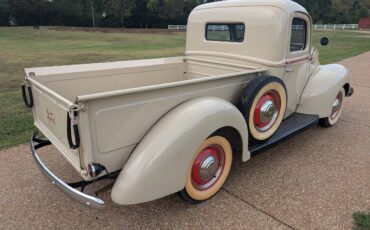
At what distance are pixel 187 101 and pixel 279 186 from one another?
1467mm

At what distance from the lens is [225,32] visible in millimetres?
4316

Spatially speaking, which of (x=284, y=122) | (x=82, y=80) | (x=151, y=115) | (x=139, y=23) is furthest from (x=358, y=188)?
(x=139, y=23)

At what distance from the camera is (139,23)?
181 ft

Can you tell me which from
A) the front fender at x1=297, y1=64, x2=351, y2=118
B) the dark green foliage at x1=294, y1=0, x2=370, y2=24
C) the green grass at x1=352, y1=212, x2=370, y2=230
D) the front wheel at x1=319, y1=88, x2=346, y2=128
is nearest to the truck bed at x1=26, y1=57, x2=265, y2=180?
the front fender at x1=297, y1=64, x2=351, y2=118

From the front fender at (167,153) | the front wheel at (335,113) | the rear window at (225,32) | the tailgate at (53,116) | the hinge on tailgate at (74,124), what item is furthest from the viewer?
the front wheel at (335,113)

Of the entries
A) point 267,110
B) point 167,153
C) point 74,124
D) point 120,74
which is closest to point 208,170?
point 167,153

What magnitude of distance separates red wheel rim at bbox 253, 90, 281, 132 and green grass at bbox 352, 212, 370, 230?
1.26 meters

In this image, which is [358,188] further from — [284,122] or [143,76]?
[143,76]

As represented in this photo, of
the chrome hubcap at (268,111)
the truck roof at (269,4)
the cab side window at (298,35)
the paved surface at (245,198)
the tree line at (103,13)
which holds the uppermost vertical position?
the tree line at (103,13)

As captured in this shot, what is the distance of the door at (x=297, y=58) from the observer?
13.1 ft

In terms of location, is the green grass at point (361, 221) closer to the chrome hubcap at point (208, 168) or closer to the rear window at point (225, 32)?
the chrome hubcap at point (208, 168)

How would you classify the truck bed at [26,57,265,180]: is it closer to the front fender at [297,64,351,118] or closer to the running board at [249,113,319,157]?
the running board at [249,113,319,157]

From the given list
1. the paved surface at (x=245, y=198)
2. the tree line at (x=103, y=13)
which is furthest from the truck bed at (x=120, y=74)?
the tree line at (x=103, y=13)

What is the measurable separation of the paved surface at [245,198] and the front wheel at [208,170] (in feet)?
0.44
